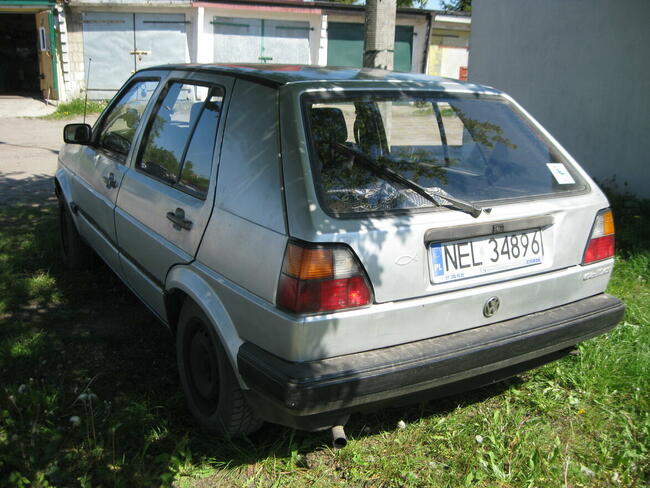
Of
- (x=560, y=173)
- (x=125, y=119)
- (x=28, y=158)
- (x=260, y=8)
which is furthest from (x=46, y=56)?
(x=560, y=173)

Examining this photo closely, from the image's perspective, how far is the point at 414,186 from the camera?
8.90ft

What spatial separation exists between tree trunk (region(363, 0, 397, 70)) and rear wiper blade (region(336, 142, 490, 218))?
2971 millimetres

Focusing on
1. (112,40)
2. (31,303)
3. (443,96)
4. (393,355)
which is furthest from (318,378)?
(112,40)

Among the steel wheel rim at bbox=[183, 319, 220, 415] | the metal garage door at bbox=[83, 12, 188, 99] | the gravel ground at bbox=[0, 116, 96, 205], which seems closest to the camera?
the steel wheel rim at bbox=[183, 319, 220, 415]

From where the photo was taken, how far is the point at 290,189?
2459 millimetres

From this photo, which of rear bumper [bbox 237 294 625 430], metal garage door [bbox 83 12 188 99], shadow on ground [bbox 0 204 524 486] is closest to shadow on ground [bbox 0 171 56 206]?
shadow on ground [bbox 0 204 524 486]

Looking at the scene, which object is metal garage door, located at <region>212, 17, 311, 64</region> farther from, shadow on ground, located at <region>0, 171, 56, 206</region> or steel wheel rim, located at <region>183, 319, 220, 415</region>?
steel wheel rim, located at <region>183, 319, 220, 415</region>

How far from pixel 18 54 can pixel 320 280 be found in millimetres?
25685

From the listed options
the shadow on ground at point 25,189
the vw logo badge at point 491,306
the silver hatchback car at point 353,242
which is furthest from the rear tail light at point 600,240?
the shadow on ground at point 25,189

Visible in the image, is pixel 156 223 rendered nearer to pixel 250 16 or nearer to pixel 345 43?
pixel 250 16

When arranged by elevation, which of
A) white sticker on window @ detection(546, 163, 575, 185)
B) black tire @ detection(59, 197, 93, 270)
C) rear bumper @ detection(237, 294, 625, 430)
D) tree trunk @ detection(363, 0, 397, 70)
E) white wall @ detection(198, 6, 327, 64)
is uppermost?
white wall @ detection(198, 6, 327, 64)

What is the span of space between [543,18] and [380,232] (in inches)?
296

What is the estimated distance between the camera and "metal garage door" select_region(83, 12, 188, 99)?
1959 centimetres

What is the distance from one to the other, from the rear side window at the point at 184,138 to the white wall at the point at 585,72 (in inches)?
235
